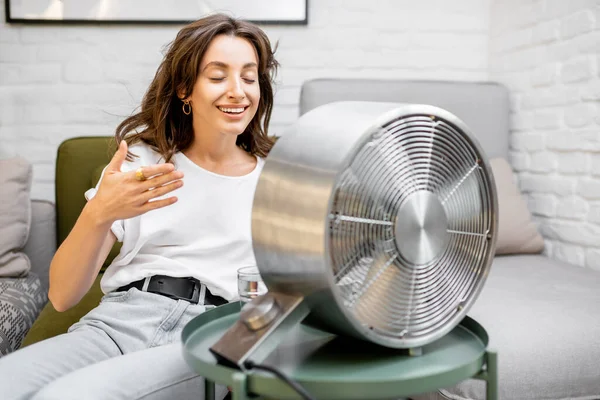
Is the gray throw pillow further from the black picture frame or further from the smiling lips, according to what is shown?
the smiling lips

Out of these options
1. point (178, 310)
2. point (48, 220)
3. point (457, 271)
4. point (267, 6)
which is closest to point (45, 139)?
point (48, 220)

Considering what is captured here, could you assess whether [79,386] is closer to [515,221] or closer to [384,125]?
[384,125]

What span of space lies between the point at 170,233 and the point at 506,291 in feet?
2.62

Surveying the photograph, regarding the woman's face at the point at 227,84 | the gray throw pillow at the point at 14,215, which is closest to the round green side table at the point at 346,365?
the woman's face at the point at 227,84

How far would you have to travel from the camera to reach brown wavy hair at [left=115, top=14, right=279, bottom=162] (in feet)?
4.53

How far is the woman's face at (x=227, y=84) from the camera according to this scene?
134cm

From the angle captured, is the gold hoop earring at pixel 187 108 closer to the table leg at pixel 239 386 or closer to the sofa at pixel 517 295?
the sofa at pixel 517 295

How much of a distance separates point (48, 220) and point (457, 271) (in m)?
1.51

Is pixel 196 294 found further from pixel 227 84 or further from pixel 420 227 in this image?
pixel 420 227

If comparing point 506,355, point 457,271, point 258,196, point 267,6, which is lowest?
point 506,355

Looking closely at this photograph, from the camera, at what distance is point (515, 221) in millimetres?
1972

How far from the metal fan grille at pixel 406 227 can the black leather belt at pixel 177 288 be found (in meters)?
0.58

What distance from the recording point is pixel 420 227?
0.80 meters

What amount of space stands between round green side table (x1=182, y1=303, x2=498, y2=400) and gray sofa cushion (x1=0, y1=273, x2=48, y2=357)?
2.56 feet
